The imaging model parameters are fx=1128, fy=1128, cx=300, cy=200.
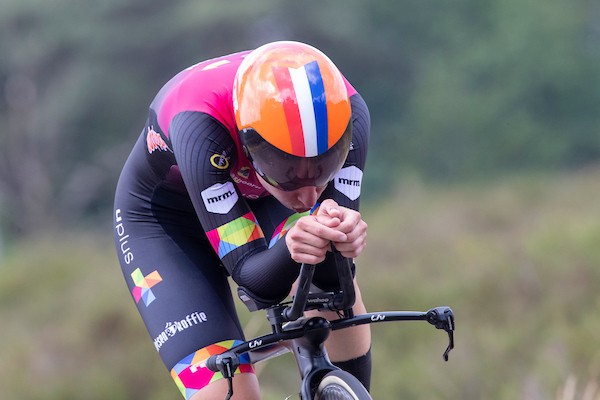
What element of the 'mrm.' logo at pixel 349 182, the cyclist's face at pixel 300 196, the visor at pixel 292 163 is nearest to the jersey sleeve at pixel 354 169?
the 'mrm.' logo at pixel 349 182

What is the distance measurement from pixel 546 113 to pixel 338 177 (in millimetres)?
32954

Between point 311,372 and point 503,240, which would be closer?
point 311,372

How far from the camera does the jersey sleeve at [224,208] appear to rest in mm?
4129

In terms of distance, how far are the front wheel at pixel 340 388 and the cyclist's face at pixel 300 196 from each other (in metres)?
0.64

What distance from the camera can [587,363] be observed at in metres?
8.25

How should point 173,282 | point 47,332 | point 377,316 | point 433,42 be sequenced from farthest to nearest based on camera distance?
point 433,42 < point 47,332 < point 173,282 < point 377,316

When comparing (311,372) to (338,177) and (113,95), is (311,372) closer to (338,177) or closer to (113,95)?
(338,177)

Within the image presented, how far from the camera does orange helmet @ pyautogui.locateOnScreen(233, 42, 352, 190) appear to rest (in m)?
3.95

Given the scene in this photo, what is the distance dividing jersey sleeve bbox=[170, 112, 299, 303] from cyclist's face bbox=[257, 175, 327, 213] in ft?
0.47

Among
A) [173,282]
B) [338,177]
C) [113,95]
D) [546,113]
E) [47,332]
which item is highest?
[338,177]

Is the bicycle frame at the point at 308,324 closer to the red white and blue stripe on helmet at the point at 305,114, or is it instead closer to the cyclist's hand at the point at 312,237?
the cyclist's hand at the point at 312,237

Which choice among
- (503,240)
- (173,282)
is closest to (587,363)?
(173,282)

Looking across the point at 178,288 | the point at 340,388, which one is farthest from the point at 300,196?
the point at 178,288

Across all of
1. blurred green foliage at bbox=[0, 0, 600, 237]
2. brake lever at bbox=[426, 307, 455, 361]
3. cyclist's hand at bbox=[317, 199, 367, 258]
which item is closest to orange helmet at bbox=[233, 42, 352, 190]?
cyclist's hand at bbox=[317, 199, 367, 258]
